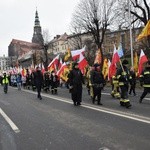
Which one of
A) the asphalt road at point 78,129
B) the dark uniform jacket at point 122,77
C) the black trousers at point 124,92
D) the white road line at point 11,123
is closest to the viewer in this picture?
the asphalt road at point 78,129

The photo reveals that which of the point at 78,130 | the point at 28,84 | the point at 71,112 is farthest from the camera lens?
the point at 28,84

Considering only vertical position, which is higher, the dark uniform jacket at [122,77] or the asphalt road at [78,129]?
the dark uniform jacket at [122,77]

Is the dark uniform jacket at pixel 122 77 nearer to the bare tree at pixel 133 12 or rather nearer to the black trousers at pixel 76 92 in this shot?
the black trousers at pixel 76 92

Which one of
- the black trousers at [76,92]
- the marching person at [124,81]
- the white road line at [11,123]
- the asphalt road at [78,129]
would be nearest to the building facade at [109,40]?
the black trousers at [76,92]

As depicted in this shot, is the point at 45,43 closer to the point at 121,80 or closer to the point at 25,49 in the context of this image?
the point at 121,80

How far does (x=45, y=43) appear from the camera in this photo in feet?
287

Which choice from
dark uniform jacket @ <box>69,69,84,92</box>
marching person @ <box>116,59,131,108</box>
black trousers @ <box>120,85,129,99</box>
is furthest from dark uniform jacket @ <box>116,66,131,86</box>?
dark uniform jacket @ <box>69,69,84,92</box>

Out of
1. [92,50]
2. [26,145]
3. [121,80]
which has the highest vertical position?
[92,50]

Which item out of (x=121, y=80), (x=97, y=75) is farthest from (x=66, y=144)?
(x=97, y=75)

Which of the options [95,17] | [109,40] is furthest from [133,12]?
[109,40]

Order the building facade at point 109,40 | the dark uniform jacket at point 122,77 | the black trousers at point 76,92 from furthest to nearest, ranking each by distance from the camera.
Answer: the building facade at point 109,40
the black trousers at point 76,92
the dark uniform jacket at point 122,77

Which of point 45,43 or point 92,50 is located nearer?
point 92,50

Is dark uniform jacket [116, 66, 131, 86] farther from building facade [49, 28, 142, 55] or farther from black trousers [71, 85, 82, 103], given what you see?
building facade [49, 28, 142, 55]

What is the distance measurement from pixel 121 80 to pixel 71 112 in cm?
215
